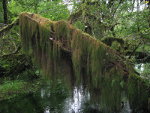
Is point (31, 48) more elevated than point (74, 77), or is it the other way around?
point (31, 48)

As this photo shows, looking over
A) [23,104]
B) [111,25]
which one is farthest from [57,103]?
[111,25]

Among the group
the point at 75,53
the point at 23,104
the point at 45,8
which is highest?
the point at 45,8

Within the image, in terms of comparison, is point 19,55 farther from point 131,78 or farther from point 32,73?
point 131,78

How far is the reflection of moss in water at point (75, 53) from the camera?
21.9 ft

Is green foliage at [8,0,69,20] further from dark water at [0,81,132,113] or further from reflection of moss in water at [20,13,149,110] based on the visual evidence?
reflection of moss in water at [20,13,149,110]

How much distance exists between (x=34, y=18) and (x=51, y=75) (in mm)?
2011

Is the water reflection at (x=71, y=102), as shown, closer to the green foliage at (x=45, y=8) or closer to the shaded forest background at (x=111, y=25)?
the shaded forest background at (x=111, y=25)

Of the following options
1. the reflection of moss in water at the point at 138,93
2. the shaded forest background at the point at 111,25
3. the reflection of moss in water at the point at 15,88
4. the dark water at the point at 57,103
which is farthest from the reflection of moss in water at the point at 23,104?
the reflection of moss in water at the point at 138,93

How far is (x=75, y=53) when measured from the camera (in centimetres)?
663

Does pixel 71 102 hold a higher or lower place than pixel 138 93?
lower

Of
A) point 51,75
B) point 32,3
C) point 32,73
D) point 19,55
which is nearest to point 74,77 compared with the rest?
point 51,75

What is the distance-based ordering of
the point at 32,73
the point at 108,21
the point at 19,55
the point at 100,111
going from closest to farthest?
the point at 100,111 < the point at 108,21 < the point at 19,55 < the point at 32,73

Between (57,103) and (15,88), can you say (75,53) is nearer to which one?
(57,103)

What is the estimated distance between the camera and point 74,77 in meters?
7.04
